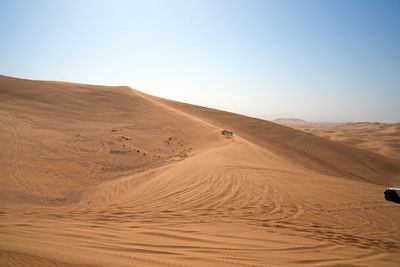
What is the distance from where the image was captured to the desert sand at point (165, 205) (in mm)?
3443

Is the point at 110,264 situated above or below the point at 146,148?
below

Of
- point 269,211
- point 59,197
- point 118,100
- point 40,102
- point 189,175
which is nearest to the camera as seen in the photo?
point 269,211

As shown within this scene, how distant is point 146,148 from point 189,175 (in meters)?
6.05

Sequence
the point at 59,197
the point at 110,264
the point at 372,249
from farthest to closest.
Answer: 1. the point at 59,197
2. the point at 372,249
3. the point at 110,264

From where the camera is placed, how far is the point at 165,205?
19.8 ft

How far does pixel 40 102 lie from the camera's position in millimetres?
20594

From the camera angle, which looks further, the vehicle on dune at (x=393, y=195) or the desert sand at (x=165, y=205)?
the vehicle on dune at (x=393, y=195)

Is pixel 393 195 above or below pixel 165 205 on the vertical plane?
above

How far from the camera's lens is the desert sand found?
11.3ft

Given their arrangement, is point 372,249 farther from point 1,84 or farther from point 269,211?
point 1,84

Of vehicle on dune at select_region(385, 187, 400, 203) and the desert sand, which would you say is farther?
vehicle on dune at select_region(385, 187, 400, 203)

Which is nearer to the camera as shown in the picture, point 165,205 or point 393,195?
point 165,205

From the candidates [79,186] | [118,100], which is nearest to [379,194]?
[79,186]

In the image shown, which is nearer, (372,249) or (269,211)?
(372,249)
